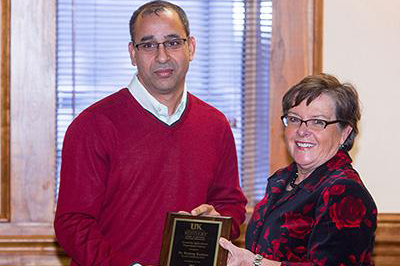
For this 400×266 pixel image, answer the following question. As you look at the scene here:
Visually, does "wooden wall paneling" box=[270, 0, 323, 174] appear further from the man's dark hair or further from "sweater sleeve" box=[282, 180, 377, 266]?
"sweater sleeve" box=[282, 180, 377, 266]

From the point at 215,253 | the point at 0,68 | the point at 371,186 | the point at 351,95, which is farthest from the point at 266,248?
the point at 0,68

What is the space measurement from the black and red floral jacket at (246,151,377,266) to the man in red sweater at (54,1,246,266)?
0.26m

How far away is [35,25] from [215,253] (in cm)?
165

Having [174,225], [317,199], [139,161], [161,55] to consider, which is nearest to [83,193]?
[139,161]

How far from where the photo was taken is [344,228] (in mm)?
2039

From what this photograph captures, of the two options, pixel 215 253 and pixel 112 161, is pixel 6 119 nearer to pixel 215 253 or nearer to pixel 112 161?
pixel 112 161

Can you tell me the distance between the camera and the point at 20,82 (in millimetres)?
3420

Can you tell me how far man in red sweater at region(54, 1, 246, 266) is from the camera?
2465mm

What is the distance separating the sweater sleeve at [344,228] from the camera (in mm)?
2041

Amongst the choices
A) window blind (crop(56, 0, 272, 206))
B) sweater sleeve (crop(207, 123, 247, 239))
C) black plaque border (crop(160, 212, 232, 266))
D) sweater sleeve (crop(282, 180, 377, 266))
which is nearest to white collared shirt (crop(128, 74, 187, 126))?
sweater sleeve (crop(207, 123, 247, 239))

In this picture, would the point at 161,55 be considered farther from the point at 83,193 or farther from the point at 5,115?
the point at 5,115

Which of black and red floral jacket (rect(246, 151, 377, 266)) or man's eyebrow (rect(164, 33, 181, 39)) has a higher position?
man's eyebrow (rect(164, 33, 181, 39))

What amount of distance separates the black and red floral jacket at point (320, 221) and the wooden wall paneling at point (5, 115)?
4.78 feet

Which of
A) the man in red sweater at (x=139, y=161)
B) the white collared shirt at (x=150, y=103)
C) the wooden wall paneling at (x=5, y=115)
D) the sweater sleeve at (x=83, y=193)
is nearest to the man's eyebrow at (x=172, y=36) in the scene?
the man in red sweater at (x=139, y=161)
